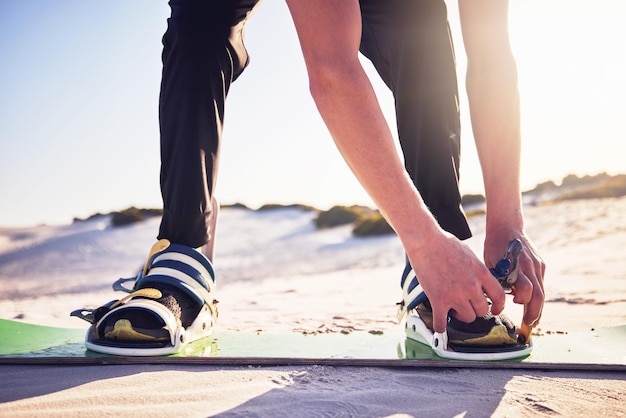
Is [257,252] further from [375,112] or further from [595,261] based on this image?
[375,112]

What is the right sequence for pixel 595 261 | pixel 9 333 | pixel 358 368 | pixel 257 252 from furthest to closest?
pixel 257 252 → pixel 595 261 → pixel 9 333 → pixel 358 368

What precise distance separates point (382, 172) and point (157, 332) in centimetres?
70

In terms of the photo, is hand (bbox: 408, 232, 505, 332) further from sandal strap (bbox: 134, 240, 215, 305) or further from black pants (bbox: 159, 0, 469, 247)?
sandal strap (bbox: 134, 240, 215, 305)

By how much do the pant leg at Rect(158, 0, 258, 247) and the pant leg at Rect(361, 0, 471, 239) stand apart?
1.43 feet

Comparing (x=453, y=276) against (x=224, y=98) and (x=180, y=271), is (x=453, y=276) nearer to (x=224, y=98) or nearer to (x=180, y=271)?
(x=180, y=271)

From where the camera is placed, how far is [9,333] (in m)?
1.64

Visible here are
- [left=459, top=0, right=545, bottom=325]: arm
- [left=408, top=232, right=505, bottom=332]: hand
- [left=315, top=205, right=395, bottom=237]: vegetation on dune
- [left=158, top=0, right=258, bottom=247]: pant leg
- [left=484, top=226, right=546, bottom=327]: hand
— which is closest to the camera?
[left=408, top=232, right=505, bottom=332]: hand

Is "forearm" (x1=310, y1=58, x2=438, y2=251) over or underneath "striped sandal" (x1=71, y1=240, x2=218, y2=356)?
over

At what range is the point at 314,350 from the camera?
4.55 ft

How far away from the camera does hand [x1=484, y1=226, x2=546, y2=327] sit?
116cm

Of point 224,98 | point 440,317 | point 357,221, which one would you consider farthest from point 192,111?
point 357,221

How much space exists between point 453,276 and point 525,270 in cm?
32

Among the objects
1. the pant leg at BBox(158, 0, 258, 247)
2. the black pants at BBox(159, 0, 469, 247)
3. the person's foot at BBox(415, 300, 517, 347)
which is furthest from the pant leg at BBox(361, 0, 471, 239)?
the pant leg at BBox(158, 0, 258, 247)

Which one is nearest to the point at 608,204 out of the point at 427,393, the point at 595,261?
the point at 595,261
